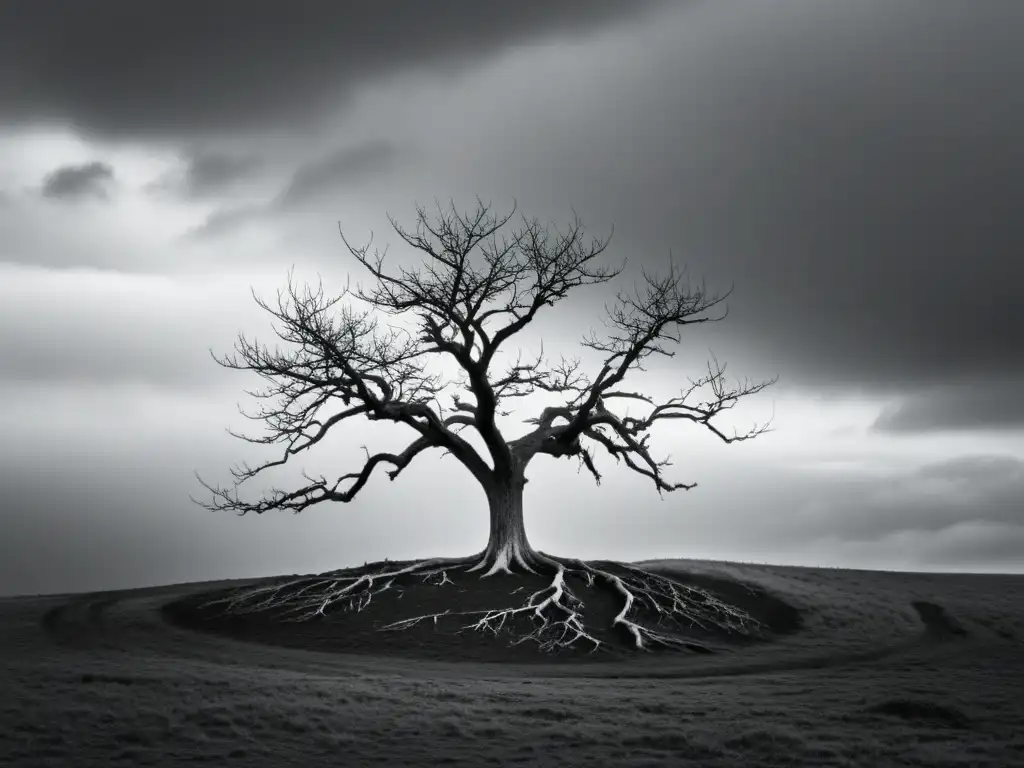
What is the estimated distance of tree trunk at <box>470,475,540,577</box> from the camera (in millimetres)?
27609

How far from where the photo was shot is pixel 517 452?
2823 centimetres

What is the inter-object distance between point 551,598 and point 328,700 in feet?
29.5

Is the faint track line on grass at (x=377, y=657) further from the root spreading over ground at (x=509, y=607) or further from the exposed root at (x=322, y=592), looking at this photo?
the exposed root at (x=322, y=592)

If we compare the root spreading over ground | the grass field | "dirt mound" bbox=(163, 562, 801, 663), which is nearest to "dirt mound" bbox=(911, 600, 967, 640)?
the grass field

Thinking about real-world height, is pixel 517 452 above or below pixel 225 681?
above

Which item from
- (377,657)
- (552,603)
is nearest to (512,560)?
(552,603)

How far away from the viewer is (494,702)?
53.9 feet

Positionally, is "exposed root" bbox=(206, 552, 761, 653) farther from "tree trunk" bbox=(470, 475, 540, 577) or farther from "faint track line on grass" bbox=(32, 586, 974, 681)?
"faint track line on grass" bbox=(32, 586, 974, 681)

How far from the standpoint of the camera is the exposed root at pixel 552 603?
76.1 feet

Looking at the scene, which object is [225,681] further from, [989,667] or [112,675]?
[989,667]

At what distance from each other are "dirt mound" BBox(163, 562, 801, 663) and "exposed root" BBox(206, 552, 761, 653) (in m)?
0.10

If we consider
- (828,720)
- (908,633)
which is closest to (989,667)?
(908,633)

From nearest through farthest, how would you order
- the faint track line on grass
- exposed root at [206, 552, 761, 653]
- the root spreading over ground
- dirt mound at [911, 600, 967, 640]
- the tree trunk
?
1. the faint track line on grass
2. the root spreading over ground
3. exposed root at [206, 552, 761, 653]
4. dirt mound at [911, 600, 967, 640]
5. the tree trunk

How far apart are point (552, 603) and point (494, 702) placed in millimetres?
8116
